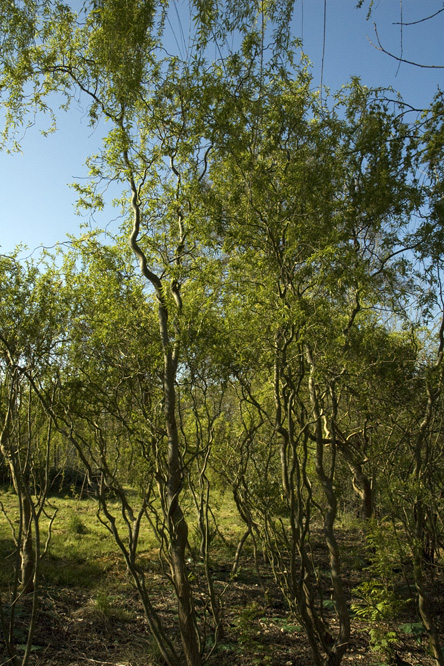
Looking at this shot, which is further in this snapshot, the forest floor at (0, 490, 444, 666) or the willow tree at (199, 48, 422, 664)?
the forest floor at (0, 490, 444, 666)

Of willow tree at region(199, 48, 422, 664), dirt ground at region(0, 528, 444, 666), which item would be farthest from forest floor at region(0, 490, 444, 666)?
willow tree at region(199, 48, 422, 664)

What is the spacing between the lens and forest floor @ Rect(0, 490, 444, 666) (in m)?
4.88

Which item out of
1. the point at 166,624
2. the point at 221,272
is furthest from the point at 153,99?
the point at 166,624

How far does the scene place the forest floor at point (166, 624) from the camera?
4.88 metres

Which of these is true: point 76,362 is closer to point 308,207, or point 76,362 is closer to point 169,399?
point 169,399

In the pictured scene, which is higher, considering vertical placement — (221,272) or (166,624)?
(221,272)

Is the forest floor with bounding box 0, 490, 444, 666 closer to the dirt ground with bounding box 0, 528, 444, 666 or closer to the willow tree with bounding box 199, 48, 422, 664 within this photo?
the dirt ground with bounding box 0, 528, 444, 666

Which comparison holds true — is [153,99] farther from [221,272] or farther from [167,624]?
[167,624]

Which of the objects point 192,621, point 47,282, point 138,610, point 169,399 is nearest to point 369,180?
point 169,399

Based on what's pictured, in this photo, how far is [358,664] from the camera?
16.4ft

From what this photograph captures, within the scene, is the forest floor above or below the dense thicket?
below

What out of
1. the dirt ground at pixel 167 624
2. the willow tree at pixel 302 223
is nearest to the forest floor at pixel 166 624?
the dirt ground at pixel 167 624

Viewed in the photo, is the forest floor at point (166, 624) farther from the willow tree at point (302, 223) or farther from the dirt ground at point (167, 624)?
the willow tree at point (302, 223)

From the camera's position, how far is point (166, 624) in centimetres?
586
